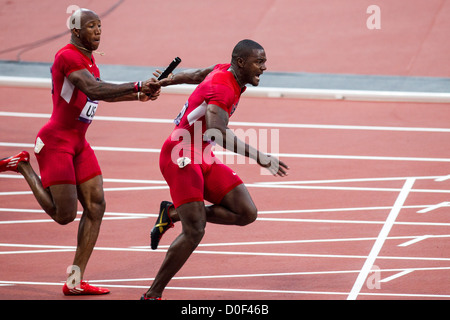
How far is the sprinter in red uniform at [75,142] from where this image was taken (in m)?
7.13

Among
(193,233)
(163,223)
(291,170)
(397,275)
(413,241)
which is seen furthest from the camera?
(291,170)

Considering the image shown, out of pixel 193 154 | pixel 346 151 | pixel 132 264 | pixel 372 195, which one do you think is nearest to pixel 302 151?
pixel 346 151

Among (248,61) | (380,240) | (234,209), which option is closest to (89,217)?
(234,209)

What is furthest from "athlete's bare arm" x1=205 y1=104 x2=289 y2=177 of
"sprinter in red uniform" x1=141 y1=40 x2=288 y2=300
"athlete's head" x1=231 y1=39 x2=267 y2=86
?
"athlete's head" x1=231 y1=39 x2=267 y2=86

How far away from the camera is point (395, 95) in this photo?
1417 cm

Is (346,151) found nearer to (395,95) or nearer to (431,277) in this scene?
(395,95)

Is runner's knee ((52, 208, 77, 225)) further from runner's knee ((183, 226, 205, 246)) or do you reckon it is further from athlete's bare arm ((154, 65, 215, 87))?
athlete's bare arm ((154, 65, 215, 87))

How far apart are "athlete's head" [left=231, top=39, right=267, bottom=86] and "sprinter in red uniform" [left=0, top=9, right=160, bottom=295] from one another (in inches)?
28.0

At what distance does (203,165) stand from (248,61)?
0.92 meters

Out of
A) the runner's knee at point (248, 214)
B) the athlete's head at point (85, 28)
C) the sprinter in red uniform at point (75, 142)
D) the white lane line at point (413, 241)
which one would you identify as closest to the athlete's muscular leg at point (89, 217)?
the sprinter in red uniform at point (75, 142)

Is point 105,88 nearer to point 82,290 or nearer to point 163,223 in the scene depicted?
point 163,223

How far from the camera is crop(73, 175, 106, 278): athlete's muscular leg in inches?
297

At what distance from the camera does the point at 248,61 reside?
22.9 ft

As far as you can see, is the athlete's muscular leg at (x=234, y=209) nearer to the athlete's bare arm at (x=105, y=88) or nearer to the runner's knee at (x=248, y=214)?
the runner's knee at (x=248, y=214)
